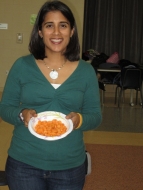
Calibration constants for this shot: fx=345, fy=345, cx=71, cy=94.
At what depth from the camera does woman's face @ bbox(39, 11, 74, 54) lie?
65.4 inches

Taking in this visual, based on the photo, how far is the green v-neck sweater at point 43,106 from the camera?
63.6 inches

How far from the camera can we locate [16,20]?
30.8 feet

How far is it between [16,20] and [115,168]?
21.1 feet

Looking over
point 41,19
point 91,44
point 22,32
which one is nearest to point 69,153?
point 41,19

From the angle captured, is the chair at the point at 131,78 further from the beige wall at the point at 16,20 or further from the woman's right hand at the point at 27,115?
the woman's right hand at the point at 27,115

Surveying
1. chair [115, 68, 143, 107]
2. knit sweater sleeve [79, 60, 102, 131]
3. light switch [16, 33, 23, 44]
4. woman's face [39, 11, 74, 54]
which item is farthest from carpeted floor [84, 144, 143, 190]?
light switch [16, 33, 23, 44]

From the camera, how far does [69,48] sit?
1790 millimetres

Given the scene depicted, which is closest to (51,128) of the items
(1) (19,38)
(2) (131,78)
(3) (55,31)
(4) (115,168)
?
(3) (55,31)

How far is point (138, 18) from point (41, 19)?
10582mm

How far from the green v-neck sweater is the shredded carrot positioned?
5cm

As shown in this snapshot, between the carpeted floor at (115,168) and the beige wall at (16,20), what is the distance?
5204mm

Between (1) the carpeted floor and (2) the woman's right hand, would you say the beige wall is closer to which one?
(1) the carpeted floor

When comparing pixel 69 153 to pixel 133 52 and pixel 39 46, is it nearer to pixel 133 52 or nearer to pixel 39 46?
pixel 39 46

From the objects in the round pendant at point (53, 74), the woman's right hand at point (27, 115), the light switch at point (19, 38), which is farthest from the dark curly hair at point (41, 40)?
the light switch at point (19, 38)
